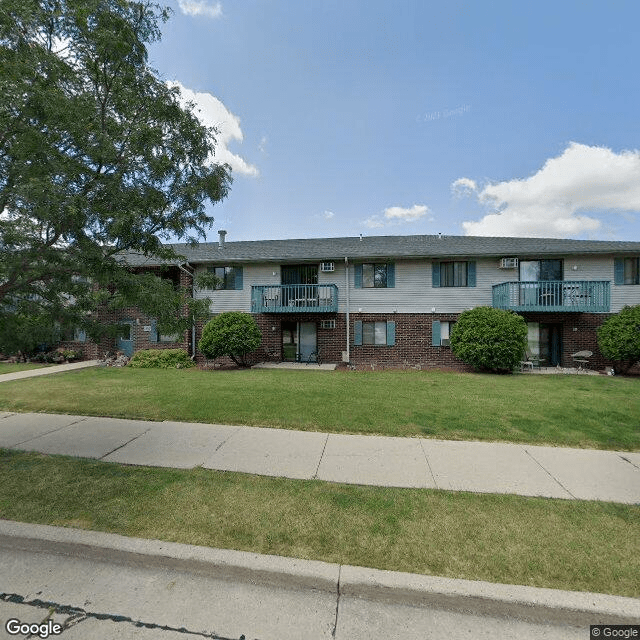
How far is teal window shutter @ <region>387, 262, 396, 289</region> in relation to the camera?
14.5m

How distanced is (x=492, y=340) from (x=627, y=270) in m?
A: 7.36

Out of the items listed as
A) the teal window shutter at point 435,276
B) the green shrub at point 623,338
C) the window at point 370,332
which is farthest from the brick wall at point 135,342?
the green shrub at point 623,338

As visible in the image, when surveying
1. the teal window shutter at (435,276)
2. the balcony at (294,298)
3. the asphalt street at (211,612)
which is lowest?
the asphalt street at (211,612)

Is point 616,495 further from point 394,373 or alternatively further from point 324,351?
point 324,351

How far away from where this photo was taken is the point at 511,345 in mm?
11969

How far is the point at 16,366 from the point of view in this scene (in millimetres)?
14180

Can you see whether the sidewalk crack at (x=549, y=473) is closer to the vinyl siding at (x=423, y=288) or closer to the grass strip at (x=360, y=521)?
the grass strip at (x=360, y=521)

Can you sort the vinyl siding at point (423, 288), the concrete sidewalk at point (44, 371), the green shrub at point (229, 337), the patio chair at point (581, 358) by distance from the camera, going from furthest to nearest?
1. the vinyl siding at point (423, 288)
2. the green shrub at point (229, 337)
3. the patio chair at point (581, 358)
4. the concrete sidewalk at point (44, 371)

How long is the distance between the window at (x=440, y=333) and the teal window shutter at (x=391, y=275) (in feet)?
8.29

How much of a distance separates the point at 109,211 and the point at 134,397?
602 cm

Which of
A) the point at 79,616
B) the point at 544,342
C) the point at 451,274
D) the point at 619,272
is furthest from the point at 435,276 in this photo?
the point at 79,616

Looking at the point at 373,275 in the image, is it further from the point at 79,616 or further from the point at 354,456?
the point at 79,616

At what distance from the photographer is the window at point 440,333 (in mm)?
14086

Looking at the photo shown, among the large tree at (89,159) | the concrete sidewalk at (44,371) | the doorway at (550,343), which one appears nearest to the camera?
the large tree at (89,159)
